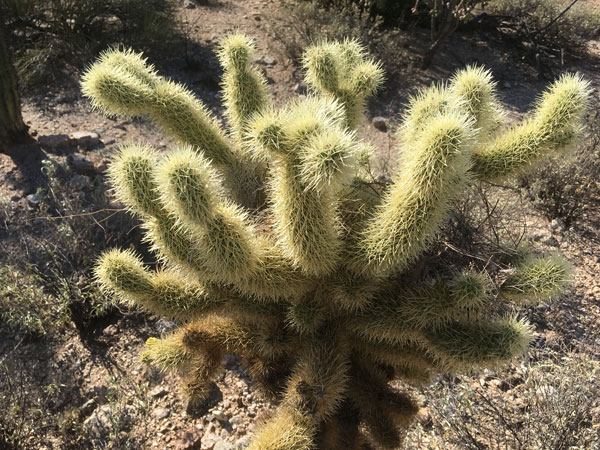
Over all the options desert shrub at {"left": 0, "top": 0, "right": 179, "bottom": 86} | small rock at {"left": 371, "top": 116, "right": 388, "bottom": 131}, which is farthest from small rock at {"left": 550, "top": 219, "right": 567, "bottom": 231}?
desert shrub at {"left": 0, "top": 0, "right": 179, "bottom": 86}

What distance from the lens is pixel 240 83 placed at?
7.42 feet

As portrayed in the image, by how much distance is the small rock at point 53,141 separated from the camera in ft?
16.1

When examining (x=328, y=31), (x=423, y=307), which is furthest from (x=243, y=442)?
(x=328, y=31)

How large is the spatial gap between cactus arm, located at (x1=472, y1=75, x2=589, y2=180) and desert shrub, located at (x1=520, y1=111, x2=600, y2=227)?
8.82 ft

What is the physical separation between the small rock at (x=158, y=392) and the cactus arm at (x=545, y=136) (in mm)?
2438

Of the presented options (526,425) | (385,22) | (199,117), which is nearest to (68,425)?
(199,117)

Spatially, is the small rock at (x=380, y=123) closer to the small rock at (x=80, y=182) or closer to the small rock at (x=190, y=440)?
the small rock at (x=80, y=182)

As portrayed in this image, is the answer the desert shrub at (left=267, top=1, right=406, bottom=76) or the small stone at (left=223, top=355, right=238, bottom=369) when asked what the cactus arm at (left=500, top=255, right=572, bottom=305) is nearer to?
the small stone at (left=223, top=355, right=238, bottom=369)

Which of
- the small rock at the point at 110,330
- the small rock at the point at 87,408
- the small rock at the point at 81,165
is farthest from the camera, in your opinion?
the small rock at the point at 81,165

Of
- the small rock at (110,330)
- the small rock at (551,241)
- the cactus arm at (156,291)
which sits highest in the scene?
the small rock at (551,241)

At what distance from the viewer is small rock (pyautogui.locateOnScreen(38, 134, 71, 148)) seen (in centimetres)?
490

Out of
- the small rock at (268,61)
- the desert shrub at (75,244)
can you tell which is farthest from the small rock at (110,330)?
the small rock at (268,61)

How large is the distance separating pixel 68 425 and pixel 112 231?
5.76 ft

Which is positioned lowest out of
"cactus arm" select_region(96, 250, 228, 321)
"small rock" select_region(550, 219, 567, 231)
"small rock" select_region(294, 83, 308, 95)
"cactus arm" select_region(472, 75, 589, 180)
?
"small rock" select_region(294, 83, 308, 95)
